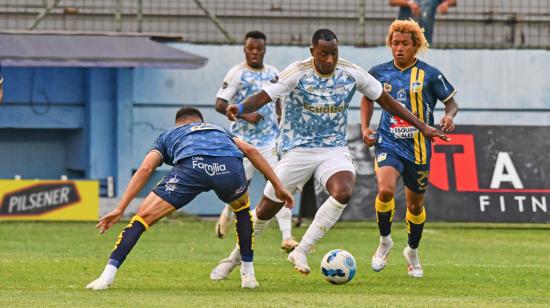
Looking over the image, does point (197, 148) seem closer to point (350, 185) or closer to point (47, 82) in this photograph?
point (350, 185)

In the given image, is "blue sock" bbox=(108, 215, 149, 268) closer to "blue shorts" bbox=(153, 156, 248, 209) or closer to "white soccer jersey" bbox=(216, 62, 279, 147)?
"blue shorts" bbox=(153, 156, 248, 209)

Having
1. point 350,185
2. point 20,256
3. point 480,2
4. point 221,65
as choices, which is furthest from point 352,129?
point 350,185

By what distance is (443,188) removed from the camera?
67.3ft

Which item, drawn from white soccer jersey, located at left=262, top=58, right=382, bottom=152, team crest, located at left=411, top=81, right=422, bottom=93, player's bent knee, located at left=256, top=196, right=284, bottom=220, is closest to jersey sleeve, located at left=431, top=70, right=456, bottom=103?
team crest, located at left=411, top=81, right=422, bottom=93

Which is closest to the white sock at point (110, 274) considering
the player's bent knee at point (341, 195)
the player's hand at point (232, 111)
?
the player's hand at point (232, 111)

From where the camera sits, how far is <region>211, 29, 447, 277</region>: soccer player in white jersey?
39.7ft

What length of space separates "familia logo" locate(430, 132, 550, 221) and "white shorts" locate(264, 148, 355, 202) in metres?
8.05

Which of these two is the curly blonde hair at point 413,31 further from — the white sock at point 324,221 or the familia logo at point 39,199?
the familia logo at point 39,199

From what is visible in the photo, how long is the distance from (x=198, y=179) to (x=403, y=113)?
84.3 inches

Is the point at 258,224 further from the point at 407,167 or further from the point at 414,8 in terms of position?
the point at 414,8

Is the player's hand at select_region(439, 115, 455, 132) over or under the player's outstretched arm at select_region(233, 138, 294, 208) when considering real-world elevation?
over

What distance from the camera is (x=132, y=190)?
10.6m

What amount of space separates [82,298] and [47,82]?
12.7 m

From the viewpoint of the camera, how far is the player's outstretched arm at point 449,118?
42.2 ft
